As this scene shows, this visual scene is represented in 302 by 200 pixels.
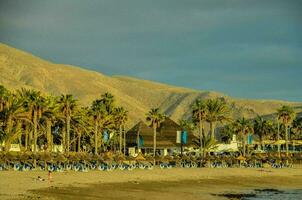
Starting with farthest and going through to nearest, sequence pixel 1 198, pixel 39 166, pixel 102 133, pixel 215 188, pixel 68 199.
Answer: pixel 102 133
pixel 39 166
pixel 215 188
pixel 68 199
pixel 1 198

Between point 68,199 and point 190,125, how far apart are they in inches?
4293

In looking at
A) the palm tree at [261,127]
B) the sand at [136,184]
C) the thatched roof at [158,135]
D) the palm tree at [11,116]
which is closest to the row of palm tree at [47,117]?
the palm tree at [11,116]

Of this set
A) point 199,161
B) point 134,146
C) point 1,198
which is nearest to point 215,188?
point 1,198

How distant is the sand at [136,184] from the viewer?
3526 cm

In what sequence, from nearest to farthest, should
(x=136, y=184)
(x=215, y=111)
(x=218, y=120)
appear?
(x=136, y=184), (x=215, y=111), (x=218, y=120)

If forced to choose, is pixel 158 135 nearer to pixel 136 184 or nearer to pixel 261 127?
pixel 261 127

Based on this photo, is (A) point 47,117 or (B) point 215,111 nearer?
(A) point 47,117

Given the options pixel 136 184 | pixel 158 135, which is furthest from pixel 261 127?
pixel 136 184

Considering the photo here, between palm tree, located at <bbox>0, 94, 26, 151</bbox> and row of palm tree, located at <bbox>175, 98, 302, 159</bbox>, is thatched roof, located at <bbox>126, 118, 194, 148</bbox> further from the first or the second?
palm tree, located at <bbox>0, 94, 26, 151</bbox>

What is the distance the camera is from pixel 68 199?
103 ft

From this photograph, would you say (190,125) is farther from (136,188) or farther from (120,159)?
(136,188)

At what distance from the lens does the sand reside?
35.3m

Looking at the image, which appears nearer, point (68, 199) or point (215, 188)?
point (68, 199)

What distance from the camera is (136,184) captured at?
1866 inches
